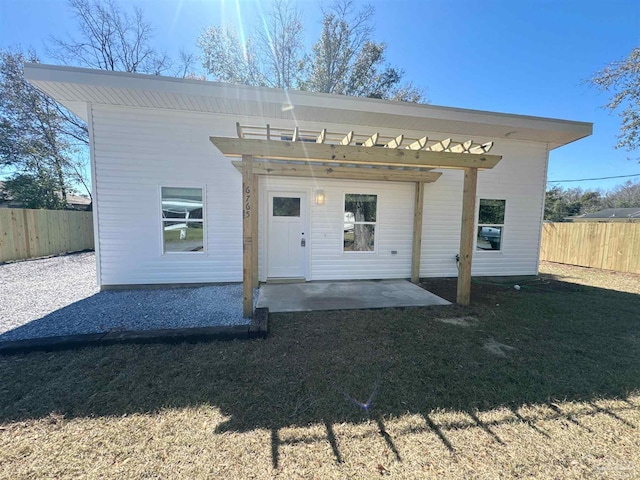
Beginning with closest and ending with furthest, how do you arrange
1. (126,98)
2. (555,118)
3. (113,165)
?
(126,98) → (113,165) → (555,118)

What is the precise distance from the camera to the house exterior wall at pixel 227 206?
5539 millimetres

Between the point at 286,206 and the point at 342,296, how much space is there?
101 inches

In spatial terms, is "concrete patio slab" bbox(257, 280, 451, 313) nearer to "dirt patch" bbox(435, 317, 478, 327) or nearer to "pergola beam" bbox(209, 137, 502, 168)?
"dirt patch" bbox(435, 317, 478, 327)

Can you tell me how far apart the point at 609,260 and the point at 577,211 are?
30555mm

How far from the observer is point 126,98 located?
16.7 ft

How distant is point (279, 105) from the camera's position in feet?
17.5

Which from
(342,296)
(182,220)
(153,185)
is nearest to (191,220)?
(182,220)

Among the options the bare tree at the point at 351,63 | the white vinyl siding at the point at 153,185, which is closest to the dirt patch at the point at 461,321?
the white vinyl siding at the point at 153,185

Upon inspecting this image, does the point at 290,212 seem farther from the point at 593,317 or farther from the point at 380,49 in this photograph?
the point at 380,49

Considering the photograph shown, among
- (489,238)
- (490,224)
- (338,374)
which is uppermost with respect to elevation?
(490,224)

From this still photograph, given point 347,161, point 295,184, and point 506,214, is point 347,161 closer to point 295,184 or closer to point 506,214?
point 295,184

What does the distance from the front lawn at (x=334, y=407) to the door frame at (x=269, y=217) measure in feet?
9.10

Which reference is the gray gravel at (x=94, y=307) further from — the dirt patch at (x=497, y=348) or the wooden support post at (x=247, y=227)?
the dirt patch at (x=497, y=348)

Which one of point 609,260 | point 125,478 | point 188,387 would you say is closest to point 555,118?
point 609,260
